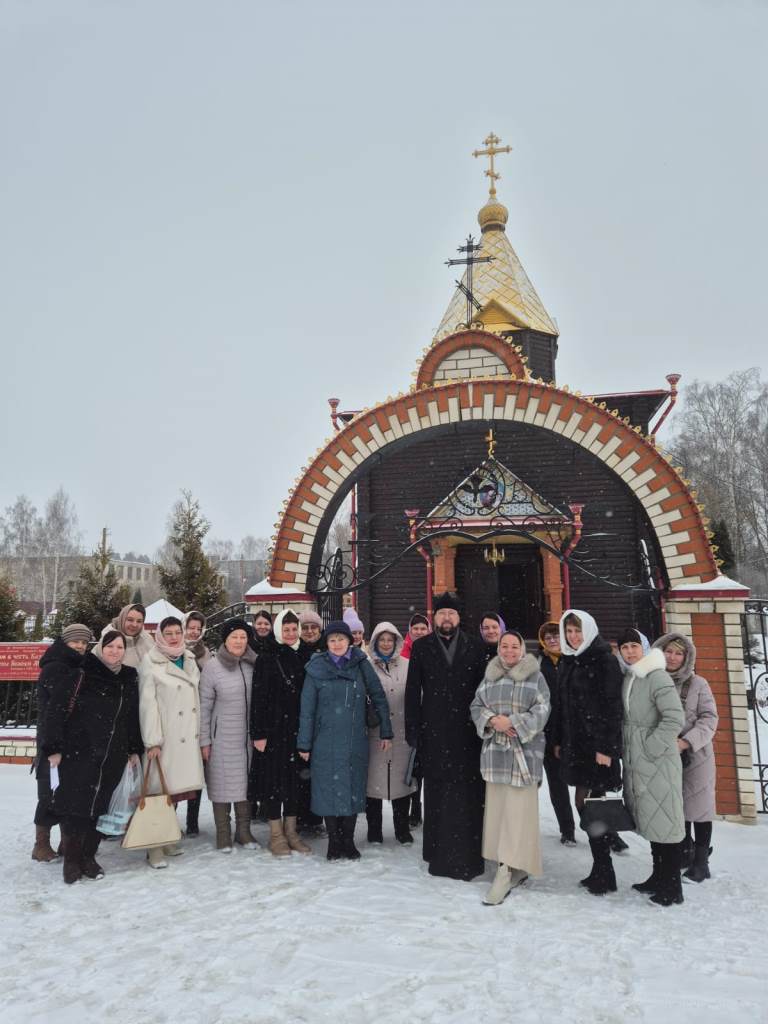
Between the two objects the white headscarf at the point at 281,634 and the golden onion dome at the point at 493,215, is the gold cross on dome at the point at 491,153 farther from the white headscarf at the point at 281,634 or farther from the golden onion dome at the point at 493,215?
the white headscarf at the point at 281,634

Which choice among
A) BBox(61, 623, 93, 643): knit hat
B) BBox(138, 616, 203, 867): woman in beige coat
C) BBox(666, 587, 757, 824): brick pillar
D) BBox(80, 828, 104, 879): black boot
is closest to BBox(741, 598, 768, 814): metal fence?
BBox(666, 587, 757, 824): brick pillar

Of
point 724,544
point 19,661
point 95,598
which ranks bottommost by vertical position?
point 19,661

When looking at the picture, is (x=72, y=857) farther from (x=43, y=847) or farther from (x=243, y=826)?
(x=243, y=826)

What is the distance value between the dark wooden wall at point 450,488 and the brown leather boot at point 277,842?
29.9 feet

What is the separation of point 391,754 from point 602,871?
1399 millimetres

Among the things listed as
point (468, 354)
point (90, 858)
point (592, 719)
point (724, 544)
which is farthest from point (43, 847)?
point (724, 544)

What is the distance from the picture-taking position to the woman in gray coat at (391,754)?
425 cm

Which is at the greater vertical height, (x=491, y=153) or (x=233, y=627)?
(x=491, y=153)

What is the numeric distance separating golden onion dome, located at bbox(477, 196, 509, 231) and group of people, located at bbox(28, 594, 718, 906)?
1604 cm

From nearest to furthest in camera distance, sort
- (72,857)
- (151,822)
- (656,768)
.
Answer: (656,768)
(72,857)
(151,822)

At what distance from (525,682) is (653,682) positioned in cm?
70

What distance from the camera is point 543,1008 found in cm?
244

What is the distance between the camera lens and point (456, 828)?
374cm

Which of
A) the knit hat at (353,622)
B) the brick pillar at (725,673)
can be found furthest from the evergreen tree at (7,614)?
the brick pillar at (725,673)
